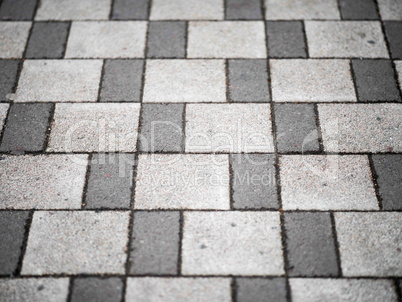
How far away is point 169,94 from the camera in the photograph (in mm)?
2871

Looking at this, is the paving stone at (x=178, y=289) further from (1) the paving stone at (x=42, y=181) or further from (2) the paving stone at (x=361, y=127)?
(2) the paving stone at (x=361, y=127)

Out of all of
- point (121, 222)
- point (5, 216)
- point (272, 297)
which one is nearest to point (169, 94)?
point (121, 222)

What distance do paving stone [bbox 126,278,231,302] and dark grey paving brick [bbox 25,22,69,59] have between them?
2.14 meters

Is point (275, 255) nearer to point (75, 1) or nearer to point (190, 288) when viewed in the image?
point (190, 288)

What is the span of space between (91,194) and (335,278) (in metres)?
1.69

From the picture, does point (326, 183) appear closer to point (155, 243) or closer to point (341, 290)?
point (341, 290)

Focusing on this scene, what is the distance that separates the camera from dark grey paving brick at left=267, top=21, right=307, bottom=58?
3111 millimetres

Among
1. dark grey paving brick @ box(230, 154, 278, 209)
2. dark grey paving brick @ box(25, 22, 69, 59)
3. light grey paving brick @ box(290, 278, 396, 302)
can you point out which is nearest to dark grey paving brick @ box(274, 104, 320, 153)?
dark grey paving brick @ box(230, 154, 278, 209)

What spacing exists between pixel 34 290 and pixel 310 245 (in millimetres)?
1741

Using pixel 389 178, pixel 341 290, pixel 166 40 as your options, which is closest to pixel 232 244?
pixel 341 290

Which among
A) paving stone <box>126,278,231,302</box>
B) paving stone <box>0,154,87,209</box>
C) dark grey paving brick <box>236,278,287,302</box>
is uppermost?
paving stone <box>0,154,87,209</box>

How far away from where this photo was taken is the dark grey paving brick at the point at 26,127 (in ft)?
8.71

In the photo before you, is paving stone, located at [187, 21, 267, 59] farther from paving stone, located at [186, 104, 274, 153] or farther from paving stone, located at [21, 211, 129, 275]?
paving stone, located at [21, 211, 129, 275]

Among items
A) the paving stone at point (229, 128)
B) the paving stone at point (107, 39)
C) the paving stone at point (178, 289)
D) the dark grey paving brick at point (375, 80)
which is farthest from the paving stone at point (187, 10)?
the paving stone at point (178, 289)
